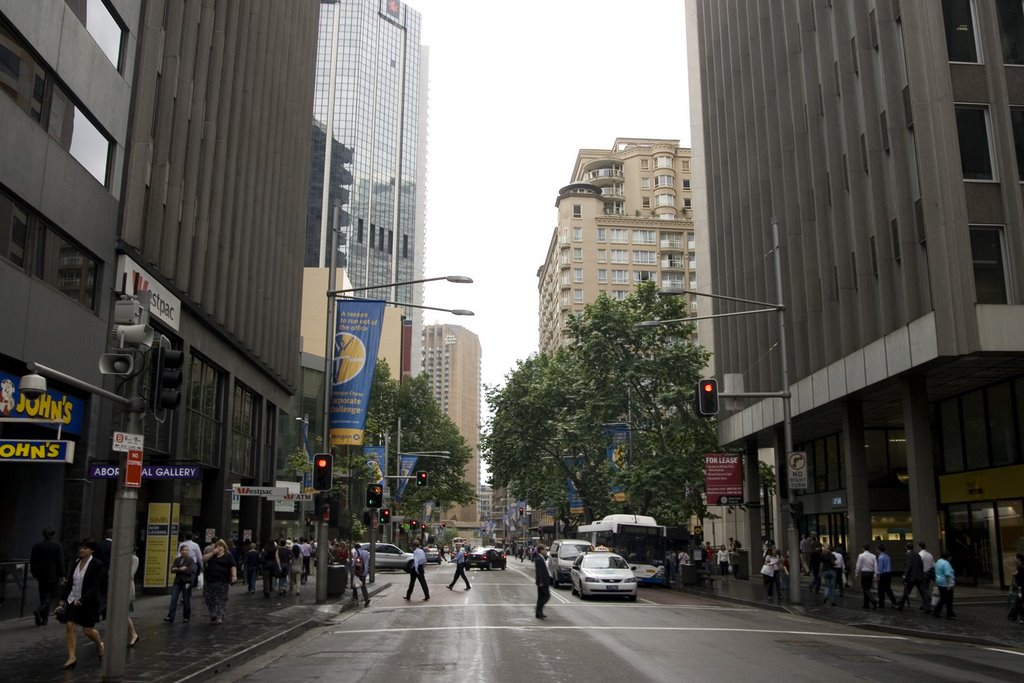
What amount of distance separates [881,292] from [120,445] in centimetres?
2163

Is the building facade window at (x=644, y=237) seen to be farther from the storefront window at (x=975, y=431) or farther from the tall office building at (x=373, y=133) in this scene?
the storefront window at (x=975, y=431)

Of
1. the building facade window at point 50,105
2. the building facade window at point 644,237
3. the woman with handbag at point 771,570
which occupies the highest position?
the building facade window at point 644,237

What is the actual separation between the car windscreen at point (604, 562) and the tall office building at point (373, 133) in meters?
141

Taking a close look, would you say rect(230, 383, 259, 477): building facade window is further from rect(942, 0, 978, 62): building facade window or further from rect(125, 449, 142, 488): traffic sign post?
rect(942, 0, 978, 62): building facade window

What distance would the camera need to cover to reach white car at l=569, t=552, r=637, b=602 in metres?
27.1

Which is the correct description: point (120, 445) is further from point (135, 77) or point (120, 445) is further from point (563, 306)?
point (563, 306)

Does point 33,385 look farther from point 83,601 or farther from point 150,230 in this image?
point 150,230

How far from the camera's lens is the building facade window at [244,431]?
3469cm

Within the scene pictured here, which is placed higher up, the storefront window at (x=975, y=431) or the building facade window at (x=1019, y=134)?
the building facade window at (x=1019, y=134)

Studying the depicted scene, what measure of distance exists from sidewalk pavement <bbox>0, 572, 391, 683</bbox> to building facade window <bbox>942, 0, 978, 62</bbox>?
22.1 m

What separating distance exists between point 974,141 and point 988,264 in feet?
11.1

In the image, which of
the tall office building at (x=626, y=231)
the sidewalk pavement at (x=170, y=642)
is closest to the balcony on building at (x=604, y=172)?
the tall office building at (x=626, y=231)

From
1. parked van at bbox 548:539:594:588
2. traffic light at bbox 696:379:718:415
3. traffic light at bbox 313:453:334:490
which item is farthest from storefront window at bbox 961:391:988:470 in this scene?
traffic light at bbox 313:453:334:490

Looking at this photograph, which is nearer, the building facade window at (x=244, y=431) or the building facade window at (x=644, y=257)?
the building facade window at (x=244, y=431)
